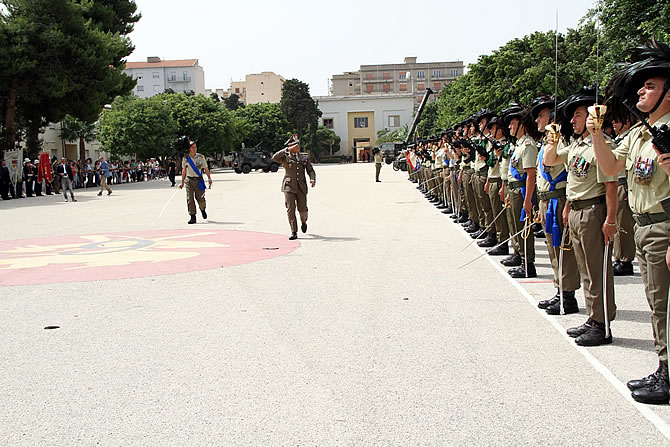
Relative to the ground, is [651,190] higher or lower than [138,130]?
lower

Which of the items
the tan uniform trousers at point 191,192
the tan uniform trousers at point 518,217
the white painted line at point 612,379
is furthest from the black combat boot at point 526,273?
the tan uniform trousers at point 191,192

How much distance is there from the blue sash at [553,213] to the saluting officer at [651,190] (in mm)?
1996

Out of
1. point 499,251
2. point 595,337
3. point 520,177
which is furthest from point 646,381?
point 499,251

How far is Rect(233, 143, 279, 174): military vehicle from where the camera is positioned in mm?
60781

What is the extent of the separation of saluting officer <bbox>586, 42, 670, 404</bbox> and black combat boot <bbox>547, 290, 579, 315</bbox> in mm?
2163

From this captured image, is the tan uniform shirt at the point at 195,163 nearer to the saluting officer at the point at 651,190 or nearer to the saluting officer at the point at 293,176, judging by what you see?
the saluting officer at the point at 293,176

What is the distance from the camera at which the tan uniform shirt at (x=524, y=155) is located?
805 centimetres

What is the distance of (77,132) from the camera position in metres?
57.9

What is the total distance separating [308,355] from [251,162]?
185 ft

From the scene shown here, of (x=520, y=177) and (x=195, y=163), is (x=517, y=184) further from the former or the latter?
(x=195, y=163)

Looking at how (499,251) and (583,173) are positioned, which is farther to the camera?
(499,251)

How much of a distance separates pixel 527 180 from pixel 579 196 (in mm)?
2270

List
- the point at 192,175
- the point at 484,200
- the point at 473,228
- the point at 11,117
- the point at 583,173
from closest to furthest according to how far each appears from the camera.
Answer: the point at 583,173
the point at 484,200
the point at 473,228
the point at 192,175
the point at 11,117

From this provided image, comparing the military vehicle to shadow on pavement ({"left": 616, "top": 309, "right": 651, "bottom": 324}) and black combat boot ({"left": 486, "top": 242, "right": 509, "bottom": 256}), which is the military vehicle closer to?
black combat boot ({"left": 486, "top": 242, "right": 509, "bottom": 256})
